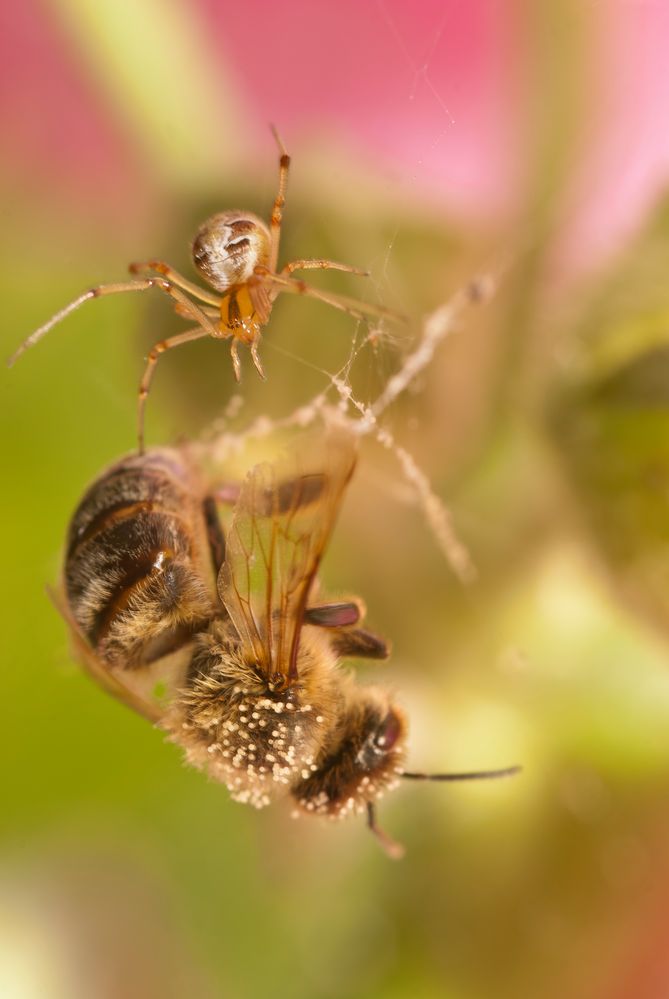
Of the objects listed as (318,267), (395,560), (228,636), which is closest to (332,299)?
(318,267)

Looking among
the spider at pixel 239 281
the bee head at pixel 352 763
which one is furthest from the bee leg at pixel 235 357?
the bee head at pixel 352 763

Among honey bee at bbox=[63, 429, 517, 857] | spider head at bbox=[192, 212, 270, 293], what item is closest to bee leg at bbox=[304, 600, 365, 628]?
honey bee at bbox=[63, 429, 517, 857]

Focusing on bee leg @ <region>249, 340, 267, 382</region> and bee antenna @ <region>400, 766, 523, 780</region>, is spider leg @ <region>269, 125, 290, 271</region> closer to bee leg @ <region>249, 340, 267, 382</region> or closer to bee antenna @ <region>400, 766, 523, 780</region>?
bee leg @ <region>249, 340, 267, 382</region>

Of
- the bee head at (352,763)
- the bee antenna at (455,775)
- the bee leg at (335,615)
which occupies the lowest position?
the bee antenna at (455,775)

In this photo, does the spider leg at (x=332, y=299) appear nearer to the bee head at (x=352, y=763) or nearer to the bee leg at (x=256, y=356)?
the bee leg at (x=256, y=356)

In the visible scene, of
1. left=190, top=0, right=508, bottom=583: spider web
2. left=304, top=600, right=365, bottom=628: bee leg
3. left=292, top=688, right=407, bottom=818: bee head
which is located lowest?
left=292, top=688, right=407, bottom=818: bee head

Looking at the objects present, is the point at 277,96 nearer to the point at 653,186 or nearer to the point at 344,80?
the point at 344,80

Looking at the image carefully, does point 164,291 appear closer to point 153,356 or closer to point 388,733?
point 153,356
